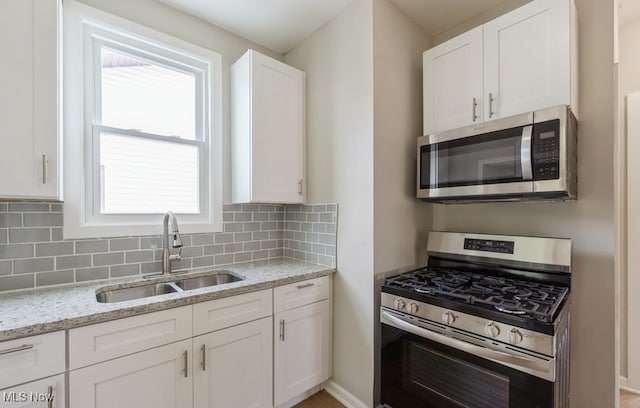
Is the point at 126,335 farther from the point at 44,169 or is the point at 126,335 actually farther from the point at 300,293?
the point at 300,293

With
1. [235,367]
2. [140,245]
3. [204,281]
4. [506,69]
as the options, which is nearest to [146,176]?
[140,245]

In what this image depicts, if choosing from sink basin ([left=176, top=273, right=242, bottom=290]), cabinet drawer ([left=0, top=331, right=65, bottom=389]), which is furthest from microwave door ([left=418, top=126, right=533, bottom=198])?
cabinet drawer ([left=0, top=331, right=65, bottom=389])

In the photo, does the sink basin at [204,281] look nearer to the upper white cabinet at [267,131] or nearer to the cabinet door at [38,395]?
the upper white cabinet at [267,131]

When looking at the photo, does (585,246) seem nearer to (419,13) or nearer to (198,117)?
(419,13)

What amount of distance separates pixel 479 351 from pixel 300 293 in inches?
40.5

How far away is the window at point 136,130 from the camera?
166 cm

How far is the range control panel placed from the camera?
1.77m

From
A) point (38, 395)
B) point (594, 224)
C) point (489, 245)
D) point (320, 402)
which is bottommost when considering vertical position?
point (320, 402)

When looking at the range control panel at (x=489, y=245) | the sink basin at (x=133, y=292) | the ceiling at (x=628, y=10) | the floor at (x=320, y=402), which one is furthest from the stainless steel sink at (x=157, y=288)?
the ceiling at (x=628, y=10)

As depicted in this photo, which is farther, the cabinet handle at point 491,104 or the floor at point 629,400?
the floor at point 629,400

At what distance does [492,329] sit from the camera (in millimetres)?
1245

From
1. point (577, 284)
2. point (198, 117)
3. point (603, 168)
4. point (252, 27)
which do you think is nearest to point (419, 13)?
point (252, 27)

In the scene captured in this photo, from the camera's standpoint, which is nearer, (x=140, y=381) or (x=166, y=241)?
(x=140, y=381)

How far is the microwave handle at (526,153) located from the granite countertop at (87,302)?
50.8 inches
